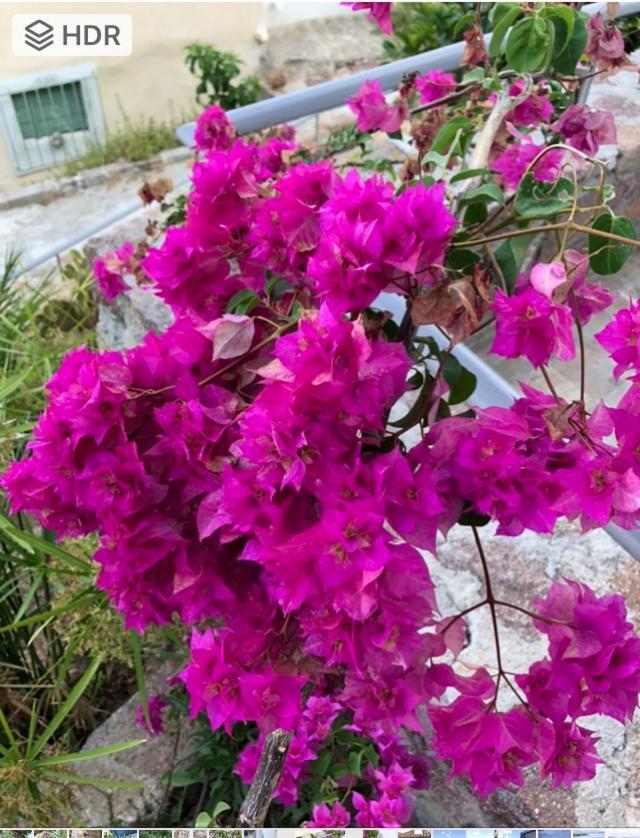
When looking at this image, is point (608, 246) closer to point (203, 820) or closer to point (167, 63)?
point (203, 820)

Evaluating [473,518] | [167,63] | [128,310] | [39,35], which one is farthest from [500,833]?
[167,63]

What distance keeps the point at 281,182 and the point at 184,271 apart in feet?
0.30

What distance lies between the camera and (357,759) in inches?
36.4

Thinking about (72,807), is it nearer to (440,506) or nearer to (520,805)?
(520,805)

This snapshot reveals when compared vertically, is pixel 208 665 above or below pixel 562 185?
below

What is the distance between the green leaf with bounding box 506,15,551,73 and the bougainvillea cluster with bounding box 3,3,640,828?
18cm

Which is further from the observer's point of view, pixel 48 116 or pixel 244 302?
pixel 48 116

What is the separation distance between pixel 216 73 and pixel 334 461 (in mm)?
3775

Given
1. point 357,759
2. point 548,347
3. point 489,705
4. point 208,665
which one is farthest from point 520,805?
point 548,347

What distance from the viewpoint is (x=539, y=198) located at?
52cm

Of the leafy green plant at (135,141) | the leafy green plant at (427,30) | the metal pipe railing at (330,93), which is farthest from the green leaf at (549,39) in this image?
the leafy green plant at (135,141)

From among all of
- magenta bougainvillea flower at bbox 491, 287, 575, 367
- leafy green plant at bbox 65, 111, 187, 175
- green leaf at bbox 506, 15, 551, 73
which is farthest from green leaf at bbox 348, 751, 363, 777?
leafy green plant at bbox 65, 111, 187, 175

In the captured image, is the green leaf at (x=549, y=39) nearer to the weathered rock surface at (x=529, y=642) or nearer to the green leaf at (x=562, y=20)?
the green leaf at (x=562, y=20)

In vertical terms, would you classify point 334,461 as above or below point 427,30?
above
